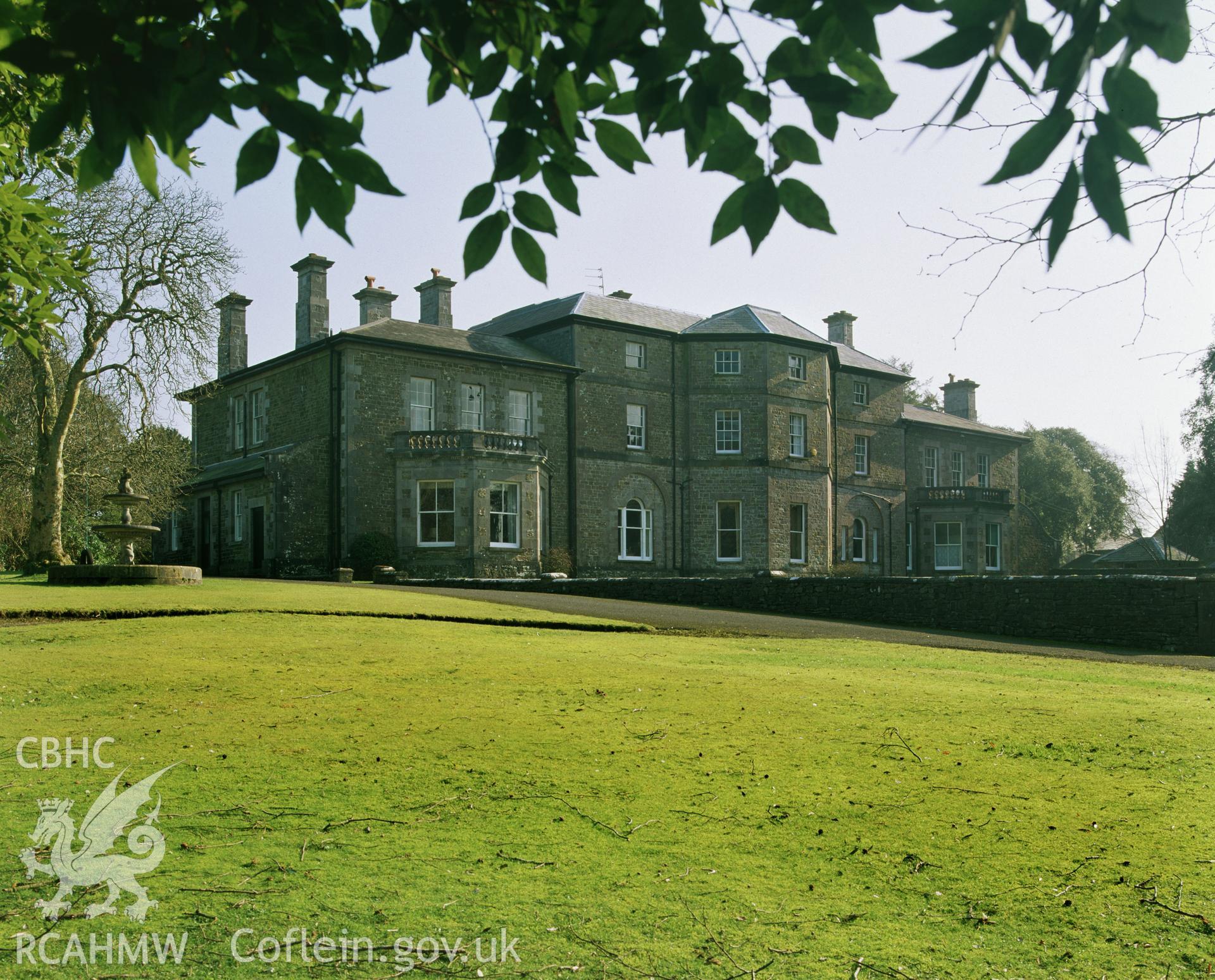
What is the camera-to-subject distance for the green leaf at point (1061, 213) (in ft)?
8.29

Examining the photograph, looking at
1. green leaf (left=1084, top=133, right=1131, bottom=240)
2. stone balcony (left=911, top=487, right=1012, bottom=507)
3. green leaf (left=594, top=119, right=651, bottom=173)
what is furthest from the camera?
stone balcony (left=911, top=487, right=1012, bottom=507)

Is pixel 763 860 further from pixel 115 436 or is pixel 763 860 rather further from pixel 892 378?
pixel 892 378

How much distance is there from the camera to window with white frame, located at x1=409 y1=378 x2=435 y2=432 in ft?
111

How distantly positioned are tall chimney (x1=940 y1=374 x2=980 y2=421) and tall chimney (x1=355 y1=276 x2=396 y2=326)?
3194 cm

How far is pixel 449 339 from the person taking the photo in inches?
1391

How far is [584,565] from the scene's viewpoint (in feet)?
118

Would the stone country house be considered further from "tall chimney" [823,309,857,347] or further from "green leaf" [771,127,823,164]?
"green leaf" [771,127,823,164]

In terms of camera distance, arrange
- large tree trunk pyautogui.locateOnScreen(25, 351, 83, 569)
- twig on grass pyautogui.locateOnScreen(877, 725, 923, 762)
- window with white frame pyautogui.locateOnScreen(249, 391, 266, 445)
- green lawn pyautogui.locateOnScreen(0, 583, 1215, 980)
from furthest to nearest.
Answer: window with white frame pyautogui.locateOnScreen(249, 391, 266, 445) < large tree trunk pyautogui.locateOnScreen(25, 351, 83, 569) < twig on grass pyautogui.locateOnScreen(877, 725, 923, 762) < green lawn pyautogui.locateOnScreen(0, 583, 1215, 980)

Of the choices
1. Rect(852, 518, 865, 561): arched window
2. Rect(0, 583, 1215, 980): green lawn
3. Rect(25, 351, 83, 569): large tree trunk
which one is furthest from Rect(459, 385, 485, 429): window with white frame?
Rect(0, 583, 1215, 980): green lawn

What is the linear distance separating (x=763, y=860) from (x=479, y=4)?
3.60 meters

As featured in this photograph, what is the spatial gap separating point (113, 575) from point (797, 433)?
26.1 meters

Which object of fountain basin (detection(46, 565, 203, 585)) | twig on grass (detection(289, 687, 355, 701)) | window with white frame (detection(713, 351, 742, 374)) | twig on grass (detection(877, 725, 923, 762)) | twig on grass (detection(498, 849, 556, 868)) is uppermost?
window with white frame (detection(713, 351, 742, 374))

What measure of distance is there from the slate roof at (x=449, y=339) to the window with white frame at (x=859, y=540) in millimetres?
15584

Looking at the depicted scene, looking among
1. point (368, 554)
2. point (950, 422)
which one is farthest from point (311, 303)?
point (950, 422)
